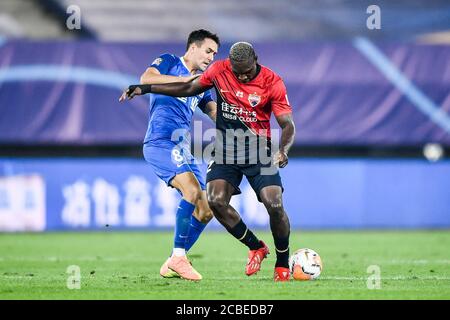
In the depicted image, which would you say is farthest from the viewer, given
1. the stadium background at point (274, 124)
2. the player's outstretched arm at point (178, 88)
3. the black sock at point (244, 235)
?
the stadium background at point (274, 124)

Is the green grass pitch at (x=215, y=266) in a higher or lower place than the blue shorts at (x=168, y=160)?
lower

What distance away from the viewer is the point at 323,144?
18.2 metres

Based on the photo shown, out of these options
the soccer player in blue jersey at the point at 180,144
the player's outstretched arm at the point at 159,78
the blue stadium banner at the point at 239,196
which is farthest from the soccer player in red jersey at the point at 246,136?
the blue stadium banner at the point at 239,196

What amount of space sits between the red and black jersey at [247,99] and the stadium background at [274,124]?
7.70 meters

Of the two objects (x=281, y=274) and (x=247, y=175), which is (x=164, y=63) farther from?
(x=281, y=274)

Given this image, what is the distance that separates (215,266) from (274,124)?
655 cm

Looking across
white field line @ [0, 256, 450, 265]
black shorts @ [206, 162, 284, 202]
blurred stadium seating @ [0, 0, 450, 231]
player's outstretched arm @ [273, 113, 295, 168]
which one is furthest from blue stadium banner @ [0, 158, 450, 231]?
player's outstretched arm @ [273, 113, 295, 168]

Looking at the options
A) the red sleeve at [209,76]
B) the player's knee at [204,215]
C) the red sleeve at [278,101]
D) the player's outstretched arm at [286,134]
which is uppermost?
the red sleeve at [209,76]

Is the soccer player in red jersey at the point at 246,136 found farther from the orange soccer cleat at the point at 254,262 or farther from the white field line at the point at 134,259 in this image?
the white field line at the point at 134,259

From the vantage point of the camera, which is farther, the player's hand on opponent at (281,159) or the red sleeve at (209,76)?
the red sleeve at (209,76)

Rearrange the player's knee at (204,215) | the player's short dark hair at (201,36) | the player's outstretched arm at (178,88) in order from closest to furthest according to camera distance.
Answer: the player's outstretched arm at (178,88) < the player's knee at (204,215) < the player's short dark hair at (201,36)

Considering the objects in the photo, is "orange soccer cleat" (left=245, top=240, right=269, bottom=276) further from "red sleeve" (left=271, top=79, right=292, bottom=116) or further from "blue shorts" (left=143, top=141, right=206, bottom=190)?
"red sleeve" (left=271, top=79, right=292, bottom=116)

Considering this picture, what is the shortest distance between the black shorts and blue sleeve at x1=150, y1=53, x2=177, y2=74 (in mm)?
1154

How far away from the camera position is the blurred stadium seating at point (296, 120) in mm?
16656
